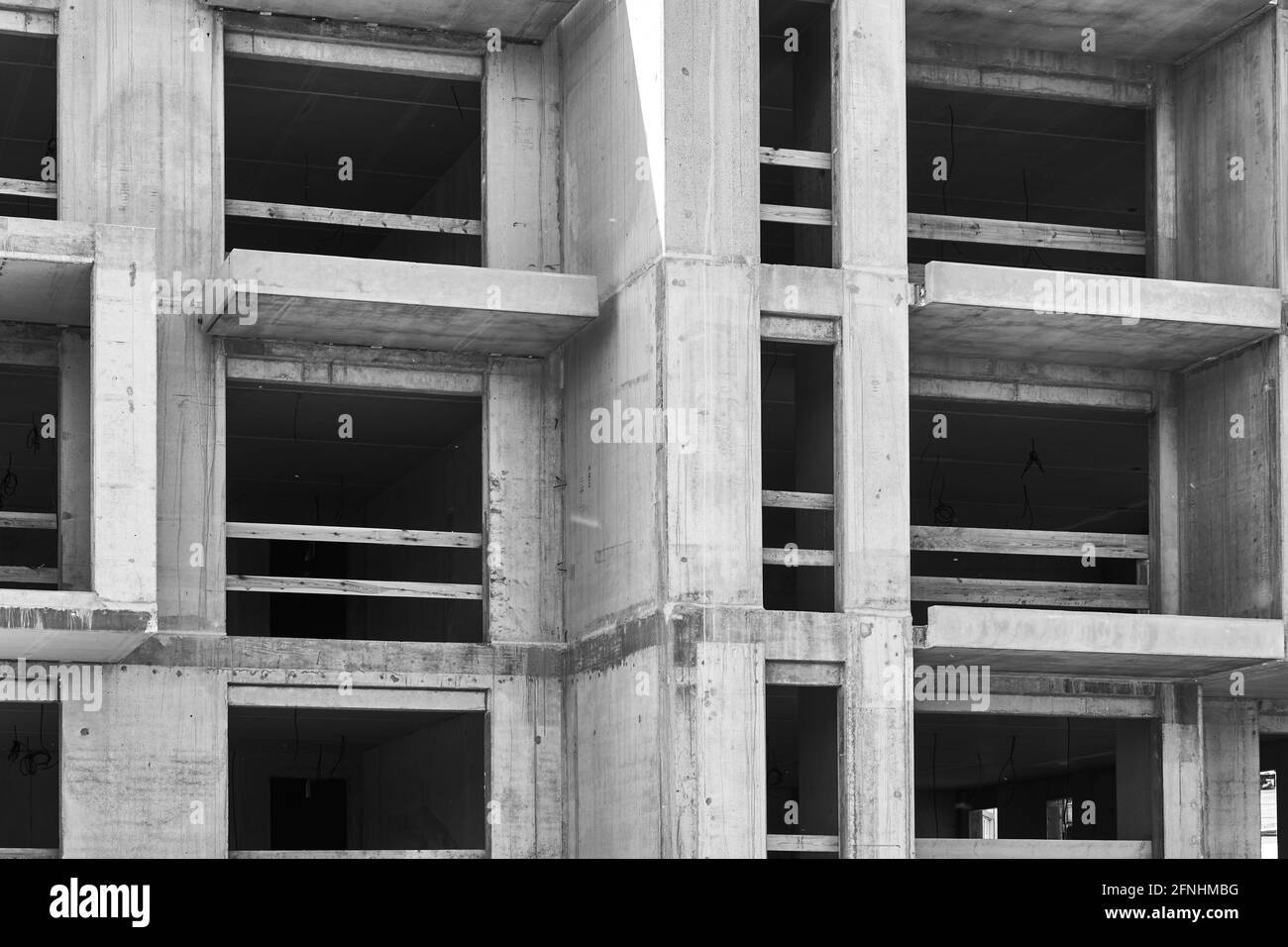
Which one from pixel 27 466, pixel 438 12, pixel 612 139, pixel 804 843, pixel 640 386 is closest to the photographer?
pixel 804 843

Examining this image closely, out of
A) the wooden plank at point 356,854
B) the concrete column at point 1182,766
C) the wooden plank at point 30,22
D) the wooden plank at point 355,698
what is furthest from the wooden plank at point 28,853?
the concrete column at point 1182,766

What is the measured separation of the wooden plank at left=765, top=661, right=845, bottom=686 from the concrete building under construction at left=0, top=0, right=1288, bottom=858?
0.03 metres

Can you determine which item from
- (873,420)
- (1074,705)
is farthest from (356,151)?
(1074,705)

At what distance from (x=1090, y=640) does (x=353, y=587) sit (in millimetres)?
7545

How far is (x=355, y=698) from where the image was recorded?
20844mm

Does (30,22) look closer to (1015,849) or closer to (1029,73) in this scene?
(1029,73)

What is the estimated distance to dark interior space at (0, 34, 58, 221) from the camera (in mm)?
22344

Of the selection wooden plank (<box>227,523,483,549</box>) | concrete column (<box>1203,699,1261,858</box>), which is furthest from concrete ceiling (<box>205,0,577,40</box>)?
concrete column (<box>1203,699,1261,858</box>)

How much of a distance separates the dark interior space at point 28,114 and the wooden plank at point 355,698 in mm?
4544

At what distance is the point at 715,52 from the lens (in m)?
19.8

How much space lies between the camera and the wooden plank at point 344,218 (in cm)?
2141

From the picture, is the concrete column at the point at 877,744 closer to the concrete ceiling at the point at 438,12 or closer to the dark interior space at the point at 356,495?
the dark interior space at the point at 356,495
